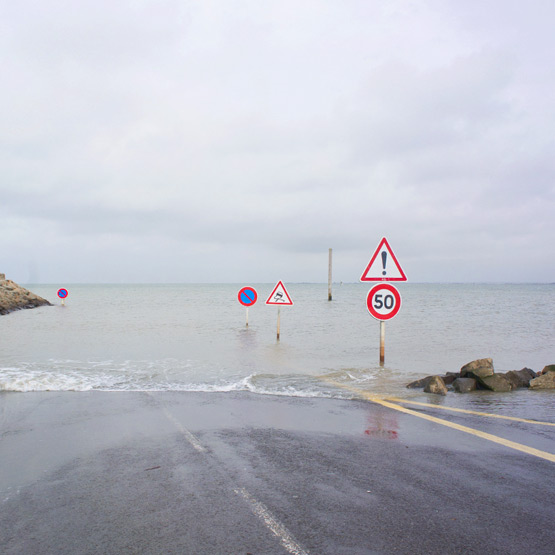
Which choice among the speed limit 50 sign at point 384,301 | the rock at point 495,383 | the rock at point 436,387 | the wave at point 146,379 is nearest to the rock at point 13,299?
the wave at point 146,379

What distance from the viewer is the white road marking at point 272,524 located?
2.79m

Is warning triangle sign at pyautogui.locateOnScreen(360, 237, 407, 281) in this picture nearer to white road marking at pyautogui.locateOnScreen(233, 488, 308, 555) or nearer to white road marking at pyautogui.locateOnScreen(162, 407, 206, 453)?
white road marking at pyautogui.locateOnScreen(162, 407, 206, 453)

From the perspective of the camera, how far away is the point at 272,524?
3.09m

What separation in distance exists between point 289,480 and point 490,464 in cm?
203

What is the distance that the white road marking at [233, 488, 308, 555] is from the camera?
2.79m

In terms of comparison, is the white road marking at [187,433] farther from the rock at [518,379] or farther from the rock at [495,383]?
the rock at [518,379]

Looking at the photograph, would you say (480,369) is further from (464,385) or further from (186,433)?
(186,433)

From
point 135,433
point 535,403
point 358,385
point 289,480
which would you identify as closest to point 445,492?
point 289,480

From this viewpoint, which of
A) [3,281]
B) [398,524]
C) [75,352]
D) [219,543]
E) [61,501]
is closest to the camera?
[219,543]

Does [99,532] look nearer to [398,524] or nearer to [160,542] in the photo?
[160,542]

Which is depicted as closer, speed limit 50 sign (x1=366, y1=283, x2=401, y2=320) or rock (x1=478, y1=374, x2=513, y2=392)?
rock (x1=478, y1=374, x2=513, y2=392)

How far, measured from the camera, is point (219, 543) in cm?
287

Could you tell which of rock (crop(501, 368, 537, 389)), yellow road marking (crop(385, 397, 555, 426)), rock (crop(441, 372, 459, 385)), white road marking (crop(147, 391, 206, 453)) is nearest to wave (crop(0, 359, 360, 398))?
yellow road marking (crop(385, 397, 555, 426))

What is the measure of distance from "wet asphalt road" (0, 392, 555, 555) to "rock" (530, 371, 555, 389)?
3489 millimetres
